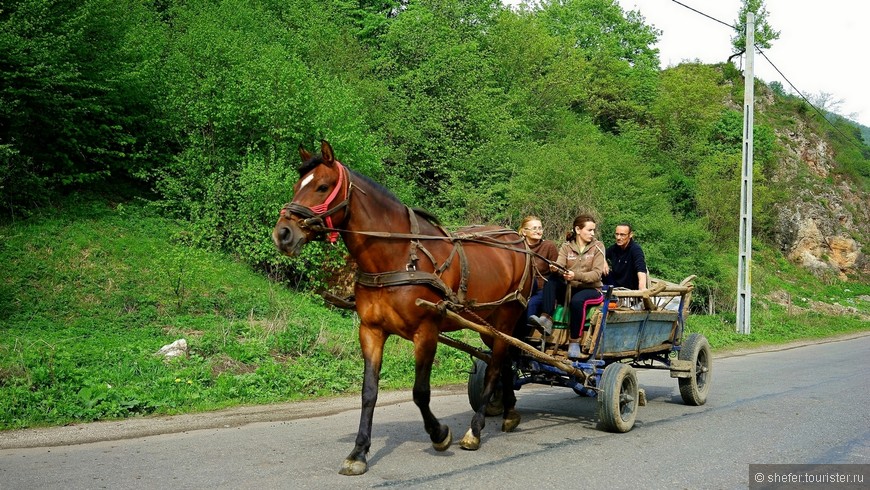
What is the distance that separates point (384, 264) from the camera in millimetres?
6156

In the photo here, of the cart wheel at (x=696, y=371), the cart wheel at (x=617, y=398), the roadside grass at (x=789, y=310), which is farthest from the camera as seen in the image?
the roadside grass at (x=789, y=310)

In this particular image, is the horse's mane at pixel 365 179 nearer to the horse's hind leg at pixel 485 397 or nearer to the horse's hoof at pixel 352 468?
the horse's hind leg at pixel 485 397

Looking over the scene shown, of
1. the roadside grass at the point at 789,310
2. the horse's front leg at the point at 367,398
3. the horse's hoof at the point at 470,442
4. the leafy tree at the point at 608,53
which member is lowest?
the roadside grass at the point at 789,310

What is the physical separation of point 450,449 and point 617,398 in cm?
189

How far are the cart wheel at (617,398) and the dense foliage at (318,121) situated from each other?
10419 millimetres

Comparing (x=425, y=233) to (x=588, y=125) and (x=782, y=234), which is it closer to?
(x=588, y=125)

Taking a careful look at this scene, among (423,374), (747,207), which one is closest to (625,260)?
(423,374)

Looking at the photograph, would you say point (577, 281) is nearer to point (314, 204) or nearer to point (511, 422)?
point (511, 422)

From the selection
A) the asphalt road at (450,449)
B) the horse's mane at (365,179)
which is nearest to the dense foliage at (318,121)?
→ the asphalt road at (450,449)

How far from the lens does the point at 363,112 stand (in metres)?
24.0

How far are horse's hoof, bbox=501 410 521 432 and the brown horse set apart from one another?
0.62 metres

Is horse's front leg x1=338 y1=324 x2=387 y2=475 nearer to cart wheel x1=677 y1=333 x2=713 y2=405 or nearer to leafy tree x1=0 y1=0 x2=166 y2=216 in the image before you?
cart wheel x1=677 y1=333 x2=713 y2=405

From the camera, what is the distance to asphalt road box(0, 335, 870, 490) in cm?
552

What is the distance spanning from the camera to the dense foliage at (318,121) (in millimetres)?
17688
